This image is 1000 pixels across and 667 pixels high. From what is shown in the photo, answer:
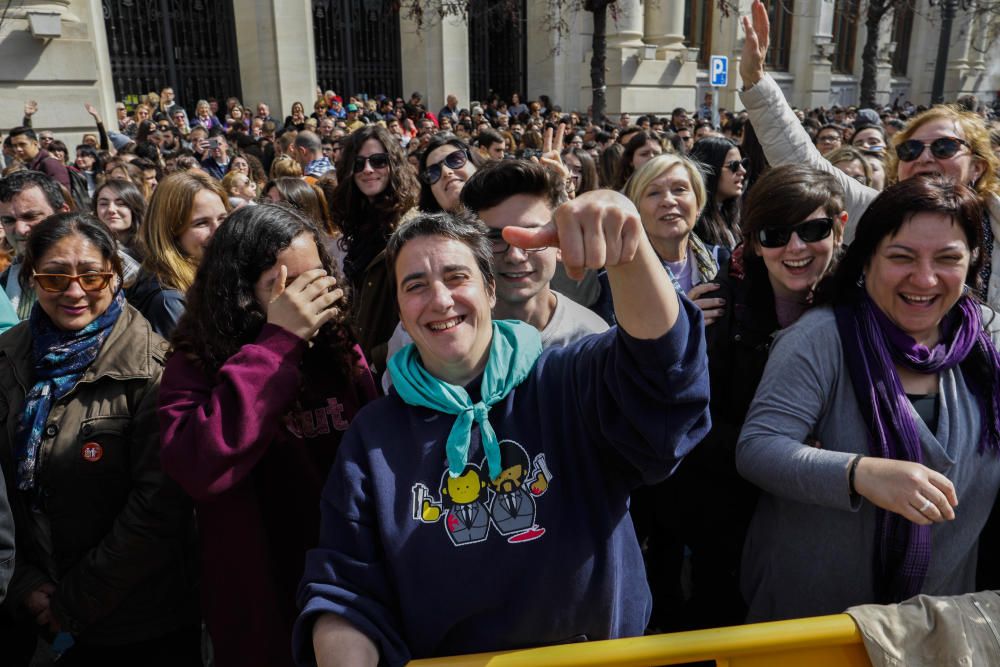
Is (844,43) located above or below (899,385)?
above

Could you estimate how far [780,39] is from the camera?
25156 mm

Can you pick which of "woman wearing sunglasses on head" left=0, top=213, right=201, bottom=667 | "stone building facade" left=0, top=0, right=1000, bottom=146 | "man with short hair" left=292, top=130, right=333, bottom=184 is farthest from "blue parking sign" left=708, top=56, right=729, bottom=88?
"woman wearing sunglasses on head" left=0, top=213, right=201, bottom=667

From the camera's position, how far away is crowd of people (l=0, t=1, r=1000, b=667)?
5.24 ft

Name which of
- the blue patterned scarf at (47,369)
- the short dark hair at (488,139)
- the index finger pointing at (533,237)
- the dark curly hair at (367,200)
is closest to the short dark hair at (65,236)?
the blue patterned scarf at (47,369)

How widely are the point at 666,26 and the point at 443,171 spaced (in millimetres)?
17910

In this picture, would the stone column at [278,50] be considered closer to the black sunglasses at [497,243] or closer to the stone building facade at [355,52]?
the stone building facade at [355,52]

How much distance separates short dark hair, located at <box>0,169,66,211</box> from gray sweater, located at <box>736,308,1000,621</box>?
12.6ft

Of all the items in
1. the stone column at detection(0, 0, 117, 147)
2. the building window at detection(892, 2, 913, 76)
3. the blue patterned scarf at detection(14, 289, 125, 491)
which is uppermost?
the building window at detection(892, 2, 913, 76)

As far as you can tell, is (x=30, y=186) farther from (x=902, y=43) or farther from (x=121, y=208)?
(x=902, y=43)

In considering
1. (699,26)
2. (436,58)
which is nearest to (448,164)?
(436,58)

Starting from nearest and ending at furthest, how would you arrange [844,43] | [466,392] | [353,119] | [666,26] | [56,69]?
1. [466,392]
2. [56,69]
3. [353,119]
4. [666,26]
5. [844,43]

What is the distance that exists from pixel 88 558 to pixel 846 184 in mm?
3337

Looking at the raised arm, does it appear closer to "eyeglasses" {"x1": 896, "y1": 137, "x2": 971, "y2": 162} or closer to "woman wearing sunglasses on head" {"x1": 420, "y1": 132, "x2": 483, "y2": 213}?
"eyeglasses" {"x1": 896, "y1": 137, "x2": 971, "y2": 162}

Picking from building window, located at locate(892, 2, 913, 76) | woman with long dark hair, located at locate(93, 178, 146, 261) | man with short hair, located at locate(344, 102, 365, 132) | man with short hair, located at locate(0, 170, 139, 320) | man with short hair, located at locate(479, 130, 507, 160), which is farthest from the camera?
building window, located at locate(892, 2, 913, 76)
